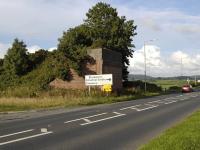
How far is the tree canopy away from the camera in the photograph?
67.6 meters

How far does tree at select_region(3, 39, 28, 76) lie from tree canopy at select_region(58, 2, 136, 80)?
19.7ft

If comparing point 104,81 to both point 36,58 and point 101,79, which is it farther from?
point 36,58

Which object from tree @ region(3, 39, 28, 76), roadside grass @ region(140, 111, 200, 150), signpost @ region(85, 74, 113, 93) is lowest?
roadside grass @ region(140, 111, 200, 150)

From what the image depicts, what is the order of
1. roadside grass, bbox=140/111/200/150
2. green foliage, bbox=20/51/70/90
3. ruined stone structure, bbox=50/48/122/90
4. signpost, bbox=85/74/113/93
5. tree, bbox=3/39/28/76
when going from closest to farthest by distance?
roadside grass, bbox=140/111/200/150 → signpost, bbox=85/74/113/93 → ruined stone structure, bbox=50/48/122/90 → green foliage, bbox=20/51/70/90 → tree, bbox=3/39/28/76

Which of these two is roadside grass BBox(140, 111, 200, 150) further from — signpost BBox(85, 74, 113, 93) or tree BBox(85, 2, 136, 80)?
tree BBox(85, 2, 136, 80)

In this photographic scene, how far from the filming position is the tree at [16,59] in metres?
66.8

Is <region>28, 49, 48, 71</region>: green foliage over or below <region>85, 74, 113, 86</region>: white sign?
over

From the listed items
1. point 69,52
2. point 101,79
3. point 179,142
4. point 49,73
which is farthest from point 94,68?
point 179,142

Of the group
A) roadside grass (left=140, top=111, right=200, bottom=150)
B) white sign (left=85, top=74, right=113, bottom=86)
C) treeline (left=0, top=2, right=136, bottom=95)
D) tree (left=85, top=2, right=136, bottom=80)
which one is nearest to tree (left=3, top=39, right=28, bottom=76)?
treeline (left=0, top=2, right=136, bottom=95)

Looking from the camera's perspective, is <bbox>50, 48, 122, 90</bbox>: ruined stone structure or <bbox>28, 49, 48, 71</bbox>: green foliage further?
<bbox>28, 49, 48, 71</bbox>: green foliage

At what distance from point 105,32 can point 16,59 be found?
593 inches

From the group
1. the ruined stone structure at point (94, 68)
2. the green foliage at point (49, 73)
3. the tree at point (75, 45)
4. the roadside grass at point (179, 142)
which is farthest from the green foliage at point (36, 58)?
the roadside grass at point (179, 142)

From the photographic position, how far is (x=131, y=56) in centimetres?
7500

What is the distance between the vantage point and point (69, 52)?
206ft
